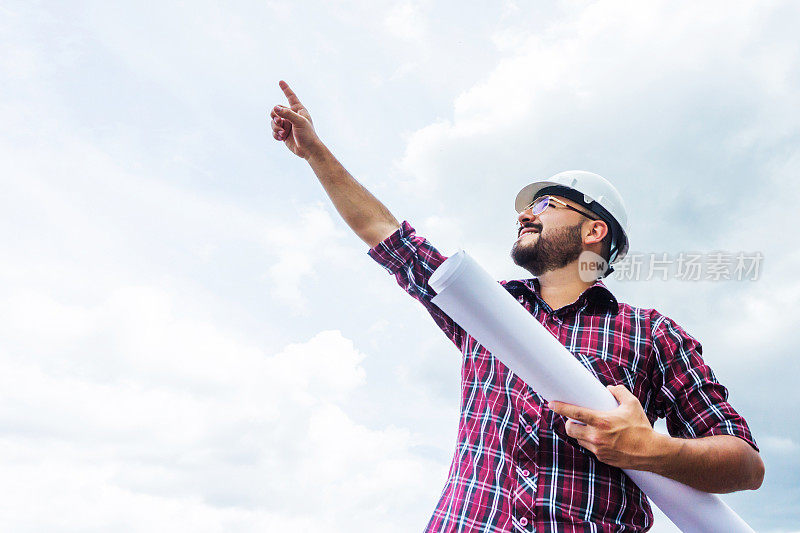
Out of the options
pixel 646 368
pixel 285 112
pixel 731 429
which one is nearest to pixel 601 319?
pixel 646 368

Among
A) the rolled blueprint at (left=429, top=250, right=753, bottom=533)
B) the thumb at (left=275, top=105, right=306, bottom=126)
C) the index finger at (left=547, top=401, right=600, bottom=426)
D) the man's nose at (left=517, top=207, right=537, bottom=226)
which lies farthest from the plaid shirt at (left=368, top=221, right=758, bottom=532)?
the thumb at (left=275, top=105, right=306, bottom=126)

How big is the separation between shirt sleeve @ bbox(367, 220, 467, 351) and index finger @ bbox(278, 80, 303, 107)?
47.9 inches

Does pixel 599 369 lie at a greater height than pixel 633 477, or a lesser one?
greater

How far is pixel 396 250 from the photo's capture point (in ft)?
12.6

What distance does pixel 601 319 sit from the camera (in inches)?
142

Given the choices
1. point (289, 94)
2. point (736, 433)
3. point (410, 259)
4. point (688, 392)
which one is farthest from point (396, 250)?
point (736, 433)

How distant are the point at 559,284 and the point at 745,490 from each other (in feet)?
5.15

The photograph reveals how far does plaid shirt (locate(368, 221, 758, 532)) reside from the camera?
9.81ft

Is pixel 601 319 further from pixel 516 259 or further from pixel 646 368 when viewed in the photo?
pixel 516 259

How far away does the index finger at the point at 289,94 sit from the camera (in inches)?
170

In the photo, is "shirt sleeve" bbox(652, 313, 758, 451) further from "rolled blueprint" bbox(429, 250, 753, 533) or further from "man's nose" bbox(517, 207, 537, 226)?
"man's nose" bbox(517, 207, 537, 226)

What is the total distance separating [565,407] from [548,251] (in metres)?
1.69

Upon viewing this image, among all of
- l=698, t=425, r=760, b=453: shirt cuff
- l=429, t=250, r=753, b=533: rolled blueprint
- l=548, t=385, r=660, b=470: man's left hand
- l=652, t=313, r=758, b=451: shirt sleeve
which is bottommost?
→ l=548, t=385, r=660, b=470: man's left hand

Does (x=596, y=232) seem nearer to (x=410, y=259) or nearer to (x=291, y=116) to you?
(x=410, y=259)
